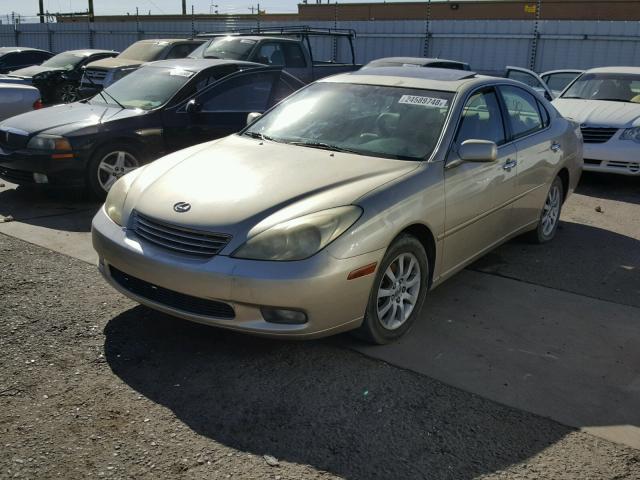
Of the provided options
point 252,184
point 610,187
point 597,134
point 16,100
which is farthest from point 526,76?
point 252,184

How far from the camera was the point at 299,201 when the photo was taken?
3.76 metres

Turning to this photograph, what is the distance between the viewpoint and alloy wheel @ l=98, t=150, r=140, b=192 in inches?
289

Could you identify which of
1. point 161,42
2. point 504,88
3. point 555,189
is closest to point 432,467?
point 504,88

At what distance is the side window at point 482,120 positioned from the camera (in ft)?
15.5

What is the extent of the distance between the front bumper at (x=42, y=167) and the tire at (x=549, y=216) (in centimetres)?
468

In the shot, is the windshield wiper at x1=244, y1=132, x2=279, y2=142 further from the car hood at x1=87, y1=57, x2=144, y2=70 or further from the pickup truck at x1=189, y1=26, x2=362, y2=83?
the car hood at x1=87, y1=57, x2=144, y2=70

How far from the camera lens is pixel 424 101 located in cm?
478

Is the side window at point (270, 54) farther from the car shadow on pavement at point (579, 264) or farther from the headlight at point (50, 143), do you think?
the car shadow on pavement at point (579, 264)

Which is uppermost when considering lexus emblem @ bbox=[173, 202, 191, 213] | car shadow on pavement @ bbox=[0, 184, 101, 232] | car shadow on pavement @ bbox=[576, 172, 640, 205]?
lexus emblem @ bbox=[173, 202, 191, 213]

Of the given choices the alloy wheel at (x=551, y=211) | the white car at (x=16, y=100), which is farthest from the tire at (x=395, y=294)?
the white car at (x=16, y=100)

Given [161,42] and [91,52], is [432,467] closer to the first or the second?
[161,42]

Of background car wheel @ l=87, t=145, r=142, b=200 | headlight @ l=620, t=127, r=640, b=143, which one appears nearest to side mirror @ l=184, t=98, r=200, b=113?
background car wheel @ l=87, t=145, r=142, b=200

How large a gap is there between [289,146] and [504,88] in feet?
6.55

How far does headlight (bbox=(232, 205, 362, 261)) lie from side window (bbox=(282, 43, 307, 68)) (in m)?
9.12
